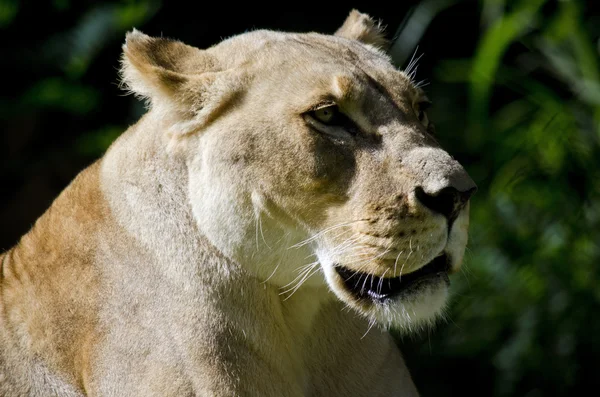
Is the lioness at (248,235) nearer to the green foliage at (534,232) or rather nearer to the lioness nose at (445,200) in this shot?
the lioness nose at (445,200)

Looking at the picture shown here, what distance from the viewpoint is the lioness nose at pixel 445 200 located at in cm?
229

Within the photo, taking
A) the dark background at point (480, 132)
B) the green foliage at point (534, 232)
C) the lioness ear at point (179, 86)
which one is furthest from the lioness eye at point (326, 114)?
the green foliage at point (534, 232)

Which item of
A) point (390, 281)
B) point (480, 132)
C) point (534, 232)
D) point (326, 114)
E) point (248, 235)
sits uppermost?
point (326, 114)

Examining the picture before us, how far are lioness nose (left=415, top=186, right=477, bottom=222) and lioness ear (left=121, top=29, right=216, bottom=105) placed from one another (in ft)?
2.31

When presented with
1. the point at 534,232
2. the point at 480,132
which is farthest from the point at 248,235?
the point at 480,132

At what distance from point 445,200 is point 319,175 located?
1.05 feet

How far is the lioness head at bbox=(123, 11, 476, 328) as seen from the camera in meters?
2.33

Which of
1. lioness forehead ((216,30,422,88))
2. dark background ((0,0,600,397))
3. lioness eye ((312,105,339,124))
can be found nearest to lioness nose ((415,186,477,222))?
lioness eye ((312,105,339,124))

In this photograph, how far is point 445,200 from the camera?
2.31m

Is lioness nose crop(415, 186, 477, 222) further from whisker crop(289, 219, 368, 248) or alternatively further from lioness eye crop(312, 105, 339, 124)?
lioness eye crop(312, 105, 339, 124)

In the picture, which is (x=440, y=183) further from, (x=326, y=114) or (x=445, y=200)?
(x=326, y=114)

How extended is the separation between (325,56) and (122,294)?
2.79 feet

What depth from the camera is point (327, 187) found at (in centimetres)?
237

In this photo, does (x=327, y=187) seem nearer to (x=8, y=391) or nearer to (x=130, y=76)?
(x=130, y=76)
